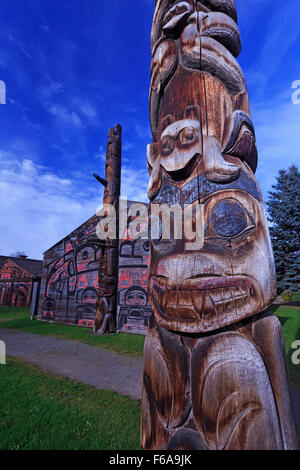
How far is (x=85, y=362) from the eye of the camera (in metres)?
4.77

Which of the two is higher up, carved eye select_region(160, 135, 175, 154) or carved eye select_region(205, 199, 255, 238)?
carved eye select_region(160, 135, 175, 154)

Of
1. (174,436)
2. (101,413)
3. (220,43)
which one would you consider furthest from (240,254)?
(101,413)

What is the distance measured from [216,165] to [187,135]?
0.30 meters

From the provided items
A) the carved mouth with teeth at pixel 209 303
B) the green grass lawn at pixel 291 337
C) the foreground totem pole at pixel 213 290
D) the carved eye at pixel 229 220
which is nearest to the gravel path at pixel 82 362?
the foreground totem pole at pixel 213 290

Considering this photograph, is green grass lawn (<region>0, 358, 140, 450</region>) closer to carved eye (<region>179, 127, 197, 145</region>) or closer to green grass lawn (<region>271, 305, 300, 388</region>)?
carved eye (<region>179, 127, 197, 145</region>)

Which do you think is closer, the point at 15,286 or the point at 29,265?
the point at 15,286

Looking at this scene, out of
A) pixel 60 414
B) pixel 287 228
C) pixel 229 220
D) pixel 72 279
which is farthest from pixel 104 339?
pixel 287 228

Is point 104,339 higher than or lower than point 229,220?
lower

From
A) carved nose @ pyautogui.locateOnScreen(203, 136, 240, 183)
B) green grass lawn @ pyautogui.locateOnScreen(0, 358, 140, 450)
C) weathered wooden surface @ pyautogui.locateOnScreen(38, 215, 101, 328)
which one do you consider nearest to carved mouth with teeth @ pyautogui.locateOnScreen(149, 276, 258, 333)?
carved nose @ pyautogui.locateOnScreen(203, 136, 240, 183)

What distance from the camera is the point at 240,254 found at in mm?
1362

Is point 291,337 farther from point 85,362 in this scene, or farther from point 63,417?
point 63,417

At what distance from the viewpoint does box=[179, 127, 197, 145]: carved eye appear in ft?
5.32
